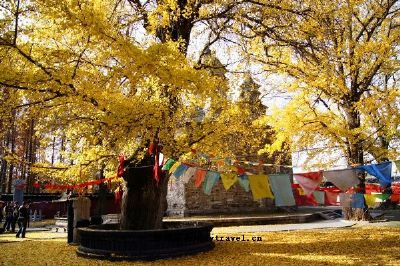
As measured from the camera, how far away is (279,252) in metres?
10.9

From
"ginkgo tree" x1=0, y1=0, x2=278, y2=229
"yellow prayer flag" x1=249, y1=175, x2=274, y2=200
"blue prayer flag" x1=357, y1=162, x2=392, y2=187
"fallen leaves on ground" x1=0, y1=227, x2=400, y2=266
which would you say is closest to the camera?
"ginkgo tree" x1=0, y1=0, x2=278, y2=229

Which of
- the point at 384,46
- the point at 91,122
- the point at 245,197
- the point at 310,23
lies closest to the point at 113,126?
the point at 91,122

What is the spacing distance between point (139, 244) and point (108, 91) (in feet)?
13.5

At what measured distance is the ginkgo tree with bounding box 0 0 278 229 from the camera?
8.52 metres

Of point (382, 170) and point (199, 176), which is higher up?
point (199, 176)

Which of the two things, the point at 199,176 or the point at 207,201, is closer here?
the point at 199,176

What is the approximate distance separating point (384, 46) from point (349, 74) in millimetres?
1786

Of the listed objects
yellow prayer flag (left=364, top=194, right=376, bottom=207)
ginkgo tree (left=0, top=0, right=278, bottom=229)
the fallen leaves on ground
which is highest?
ginkgo tree (left=0, top=0, right=278, bottom=229)

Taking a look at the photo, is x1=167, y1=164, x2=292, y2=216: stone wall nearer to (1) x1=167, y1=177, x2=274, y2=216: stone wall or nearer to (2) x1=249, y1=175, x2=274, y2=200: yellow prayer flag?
(1) x1=167, y1=177, x2=274, y2=216: stone wall

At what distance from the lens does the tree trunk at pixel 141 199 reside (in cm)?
1156

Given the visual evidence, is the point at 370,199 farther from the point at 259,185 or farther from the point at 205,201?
the point at 205,201

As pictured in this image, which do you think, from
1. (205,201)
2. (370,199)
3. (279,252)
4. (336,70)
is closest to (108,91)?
(279,252)

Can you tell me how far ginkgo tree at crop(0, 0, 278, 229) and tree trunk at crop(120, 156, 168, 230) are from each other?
3cm

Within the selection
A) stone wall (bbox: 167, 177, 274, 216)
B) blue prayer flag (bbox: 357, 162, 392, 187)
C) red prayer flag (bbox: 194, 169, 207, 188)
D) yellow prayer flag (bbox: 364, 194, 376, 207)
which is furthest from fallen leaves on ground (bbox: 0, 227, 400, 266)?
stone wall (bbox: 167, 177, 274, 216)
